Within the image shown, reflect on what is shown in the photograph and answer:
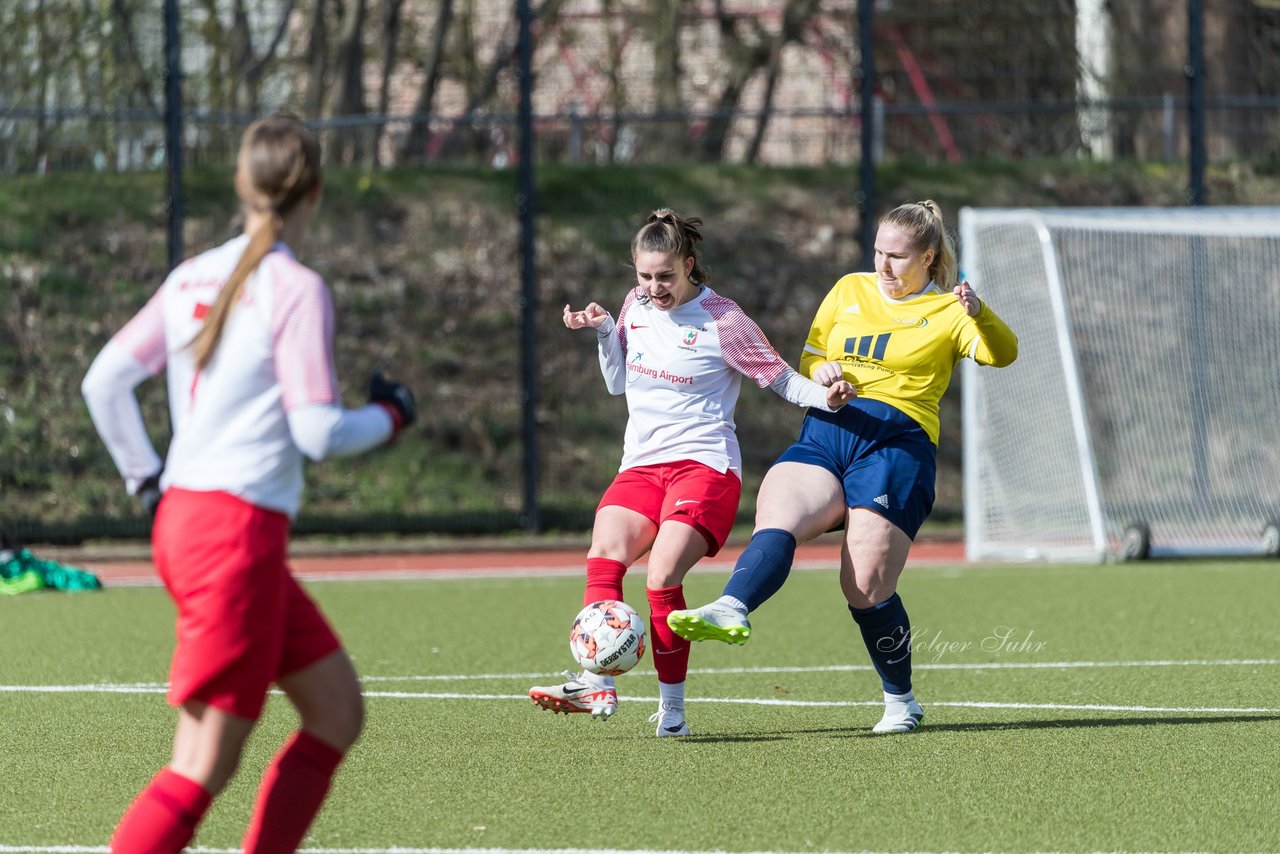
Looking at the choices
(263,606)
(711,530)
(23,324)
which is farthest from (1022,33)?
(263,606)

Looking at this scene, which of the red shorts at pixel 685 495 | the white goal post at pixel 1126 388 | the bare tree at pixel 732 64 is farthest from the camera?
the bare tree at pixel 732 64

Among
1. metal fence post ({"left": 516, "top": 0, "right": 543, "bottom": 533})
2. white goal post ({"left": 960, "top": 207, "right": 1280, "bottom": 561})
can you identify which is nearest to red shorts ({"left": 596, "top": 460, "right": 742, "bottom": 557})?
white goal post ({"left": 960, "top": 207, "right": 1280, "bottom": 561})

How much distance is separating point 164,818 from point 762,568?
2.60 meters

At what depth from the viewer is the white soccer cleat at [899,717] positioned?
5.86 m

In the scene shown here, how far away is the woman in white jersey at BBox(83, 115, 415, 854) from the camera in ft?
10.8

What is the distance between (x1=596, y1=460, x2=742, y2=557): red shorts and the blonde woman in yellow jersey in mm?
123

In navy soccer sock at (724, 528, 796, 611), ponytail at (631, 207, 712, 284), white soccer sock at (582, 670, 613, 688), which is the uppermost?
ponytail at (631, 207, 712, 284)

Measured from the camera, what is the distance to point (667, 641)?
5.84 m

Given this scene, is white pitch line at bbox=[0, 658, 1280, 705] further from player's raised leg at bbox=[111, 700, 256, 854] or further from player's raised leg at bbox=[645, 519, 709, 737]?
player's raised leg at bbox=[111, 700, 256, 854]

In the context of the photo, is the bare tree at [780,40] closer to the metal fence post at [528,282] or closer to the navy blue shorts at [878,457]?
the metal fence post at [528,282]

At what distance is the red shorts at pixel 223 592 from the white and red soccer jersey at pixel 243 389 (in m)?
0.05

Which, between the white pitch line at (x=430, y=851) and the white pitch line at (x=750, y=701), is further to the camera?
the white pitch line at (x=750, y=701)

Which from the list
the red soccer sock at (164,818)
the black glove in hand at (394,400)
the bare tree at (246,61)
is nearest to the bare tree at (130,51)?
the bare tree at (246,61)

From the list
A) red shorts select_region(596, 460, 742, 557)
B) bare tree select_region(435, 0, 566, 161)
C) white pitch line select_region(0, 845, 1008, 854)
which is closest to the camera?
white pitch line select_region(0, 845, 1008, 854)
